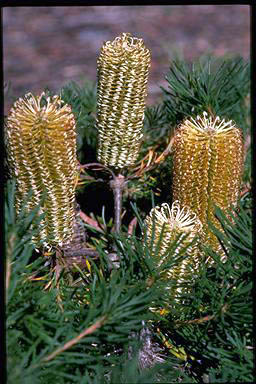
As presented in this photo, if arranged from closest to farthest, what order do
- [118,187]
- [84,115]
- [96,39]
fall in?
[118,187]
[84,115]
[96,39]

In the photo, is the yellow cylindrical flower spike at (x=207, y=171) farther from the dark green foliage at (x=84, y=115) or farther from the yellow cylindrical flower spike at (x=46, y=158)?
the dark green foliage at (x=84, y=115)

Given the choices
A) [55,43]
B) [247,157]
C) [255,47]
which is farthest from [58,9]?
[255,47]

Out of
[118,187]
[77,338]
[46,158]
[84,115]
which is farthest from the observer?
[84,115]

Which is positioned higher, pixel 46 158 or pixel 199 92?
pixel 199 92

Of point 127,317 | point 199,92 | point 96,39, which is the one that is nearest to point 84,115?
point 199,92

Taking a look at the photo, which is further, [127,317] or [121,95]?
[121,95]

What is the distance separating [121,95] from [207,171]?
Answer: 122 mm

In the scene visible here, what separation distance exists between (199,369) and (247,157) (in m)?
0.45

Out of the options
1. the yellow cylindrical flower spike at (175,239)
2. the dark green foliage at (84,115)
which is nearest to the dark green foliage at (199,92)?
the dark green foliage at (84,115)

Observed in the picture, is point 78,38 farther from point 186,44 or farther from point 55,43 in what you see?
point 186,44

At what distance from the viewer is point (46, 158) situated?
0.56m

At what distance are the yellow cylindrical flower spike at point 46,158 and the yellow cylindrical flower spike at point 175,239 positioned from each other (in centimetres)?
9

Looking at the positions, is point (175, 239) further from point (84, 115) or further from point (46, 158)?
point (84, 115)

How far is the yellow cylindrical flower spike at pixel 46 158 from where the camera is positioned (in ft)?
1.81
